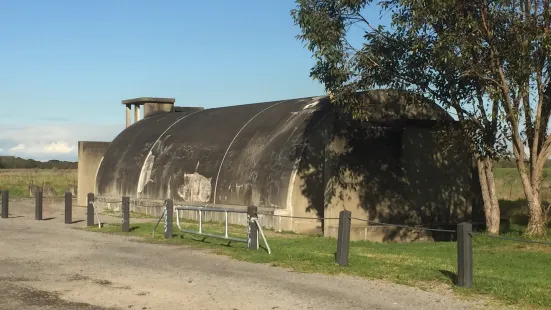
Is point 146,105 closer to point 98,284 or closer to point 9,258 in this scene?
point 9,258

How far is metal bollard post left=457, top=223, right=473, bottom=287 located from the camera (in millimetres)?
11133

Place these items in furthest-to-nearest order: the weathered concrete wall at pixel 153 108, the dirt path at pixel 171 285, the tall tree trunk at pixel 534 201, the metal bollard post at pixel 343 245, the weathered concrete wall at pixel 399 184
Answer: the weathered concrete wall at pixel 153 108 < the weathered concrete wall at pixel 399 184 < the tall tree trunk at pixel 534 201 < the metal bollard post at pixel 343 245 < the dirt path at pixel 171 285

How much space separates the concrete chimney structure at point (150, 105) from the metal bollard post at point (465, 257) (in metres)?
28.5

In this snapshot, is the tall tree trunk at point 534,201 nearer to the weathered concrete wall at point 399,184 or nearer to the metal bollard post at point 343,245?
the weathered concrete wall at point 399,184

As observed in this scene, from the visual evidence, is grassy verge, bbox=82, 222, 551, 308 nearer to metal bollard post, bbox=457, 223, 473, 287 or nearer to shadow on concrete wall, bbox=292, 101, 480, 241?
metal bollard post, bbox=457, 223, 473, 287

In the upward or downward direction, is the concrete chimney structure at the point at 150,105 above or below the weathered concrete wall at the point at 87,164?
above

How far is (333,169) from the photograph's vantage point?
72.8 feet

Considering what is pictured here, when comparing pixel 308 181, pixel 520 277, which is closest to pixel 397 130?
pixel 308 181

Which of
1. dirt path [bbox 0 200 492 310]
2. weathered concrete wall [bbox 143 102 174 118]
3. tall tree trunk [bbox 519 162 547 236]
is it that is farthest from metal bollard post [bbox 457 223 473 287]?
weathered concrete wall [bbox 143 102 174 118]

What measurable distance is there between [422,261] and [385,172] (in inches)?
330

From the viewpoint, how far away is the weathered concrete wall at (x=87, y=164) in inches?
1447

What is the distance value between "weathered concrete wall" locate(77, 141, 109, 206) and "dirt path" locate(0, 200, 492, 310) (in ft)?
67.8

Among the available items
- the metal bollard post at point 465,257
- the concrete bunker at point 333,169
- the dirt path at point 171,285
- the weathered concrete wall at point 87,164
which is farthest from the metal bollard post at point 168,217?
the weathered concrete wall at point 87,164

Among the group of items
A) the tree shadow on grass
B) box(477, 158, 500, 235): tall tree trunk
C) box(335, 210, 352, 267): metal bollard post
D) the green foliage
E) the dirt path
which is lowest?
the dirt path
